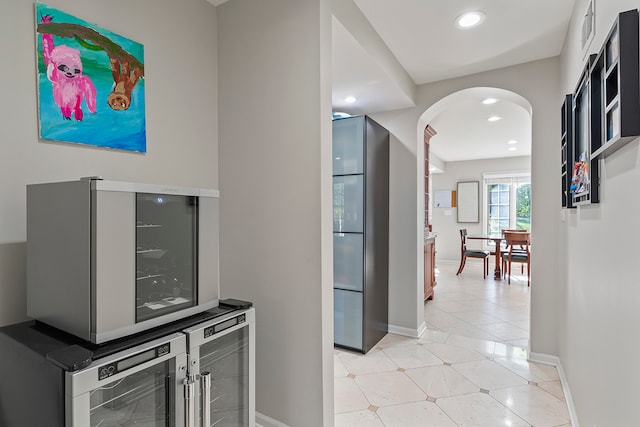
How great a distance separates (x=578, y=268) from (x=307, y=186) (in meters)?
1.70

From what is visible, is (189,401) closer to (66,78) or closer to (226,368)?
(226,368)

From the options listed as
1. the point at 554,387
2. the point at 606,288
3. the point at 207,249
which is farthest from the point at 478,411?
the point at 207,249

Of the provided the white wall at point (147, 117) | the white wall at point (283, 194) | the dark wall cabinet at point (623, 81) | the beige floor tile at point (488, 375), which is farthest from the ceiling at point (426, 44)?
the beige floor tile at point (488, 375)

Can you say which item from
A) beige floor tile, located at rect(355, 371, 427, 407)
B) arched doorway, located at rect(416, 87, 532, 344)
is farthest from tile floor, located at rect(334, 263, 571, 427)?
arched doorway, located at rect(416, 87, 532, 344)

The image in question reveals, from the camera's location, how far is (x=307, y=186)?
1762 millimetres

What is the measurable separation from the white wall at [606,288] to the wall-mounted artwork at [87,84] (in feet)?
6.82

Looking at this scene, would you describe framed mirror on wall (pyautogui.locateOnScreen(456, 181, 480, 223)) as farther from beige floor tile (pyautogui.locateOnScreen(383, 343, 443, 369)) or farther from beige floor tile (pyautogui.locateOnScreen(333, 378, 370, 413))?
beige floor tile (pyautogui.locateOnScreen(333, 378, 370, 413))

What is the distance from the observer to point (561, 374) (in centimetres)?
248

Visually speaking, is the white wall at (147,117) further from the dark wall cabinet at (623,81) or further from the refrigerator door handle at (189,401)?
the dark wall cabinet at (623,81)

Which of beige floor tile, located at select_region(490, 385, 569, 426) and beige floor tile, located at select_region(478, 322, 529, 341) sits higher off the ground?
beige floor tile, located at select_region(490, 385, 569, 426)

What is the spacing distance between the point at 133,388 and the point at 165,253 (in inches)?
19.0

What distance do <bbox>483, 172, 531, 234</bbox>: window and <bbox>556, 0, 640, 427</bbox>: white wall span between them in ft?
→ 21.6

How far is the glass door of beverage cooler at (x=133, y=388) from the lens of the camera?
0.90 m

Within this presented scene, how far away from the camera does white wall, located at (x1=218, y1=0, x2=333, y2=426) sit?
68.4 inches
